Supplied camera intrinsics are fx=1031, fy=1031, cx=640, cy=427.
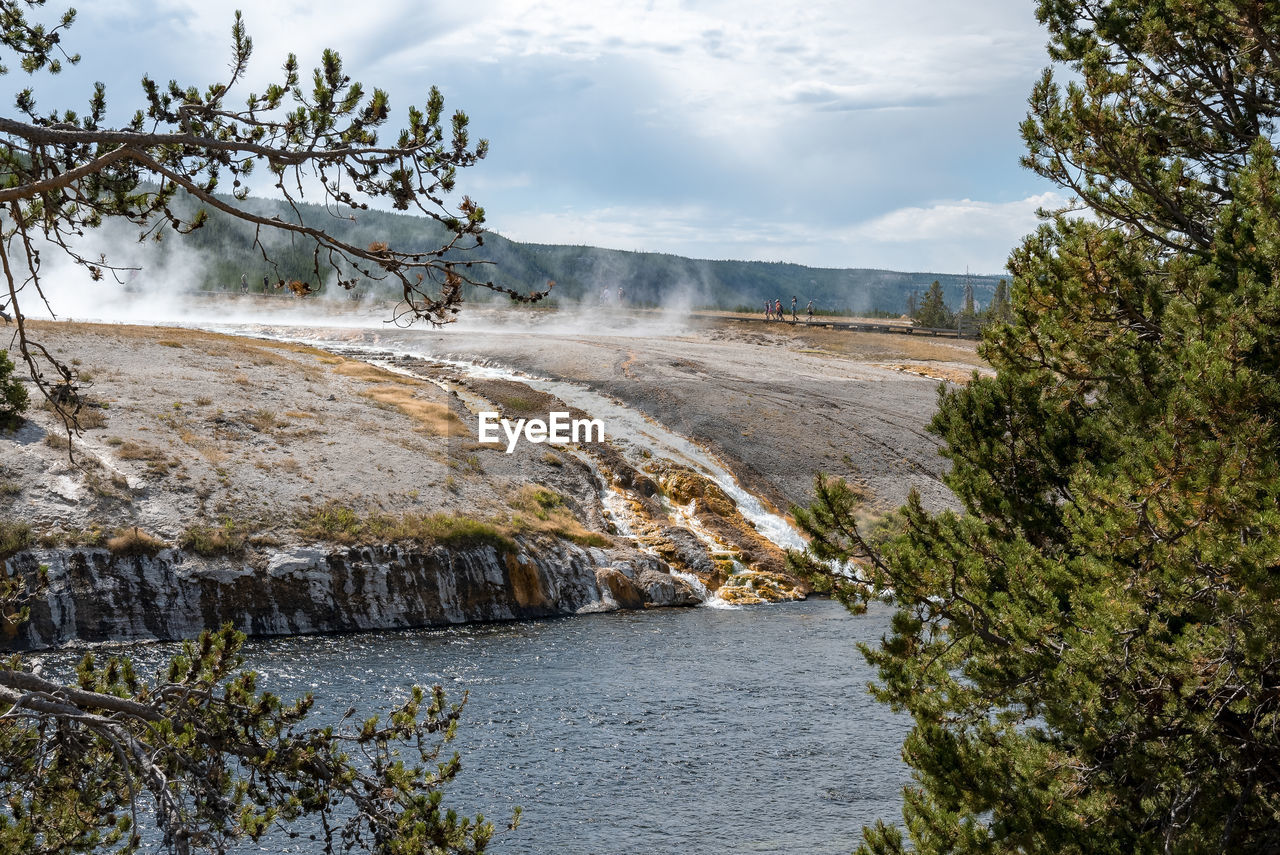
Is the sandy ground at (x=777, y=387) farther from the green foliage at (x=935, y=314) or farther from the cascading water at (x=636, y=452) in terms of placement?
the green foliage at (x=935, y=314)

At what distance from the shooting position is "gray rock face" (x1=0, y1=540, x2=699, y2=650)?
81.0ft

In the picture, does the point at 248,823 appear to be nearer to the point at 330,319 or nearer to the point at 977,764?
the point at 977,764

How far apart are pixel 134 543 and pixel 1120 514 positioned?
2498 cm

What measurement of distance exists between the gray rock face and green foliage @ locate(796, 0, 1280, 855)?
1803 cm

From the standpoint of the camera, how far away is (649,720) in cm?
2100

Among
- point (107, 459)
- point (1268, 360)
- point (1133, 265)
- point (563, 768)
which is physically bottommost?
point (563, 768)

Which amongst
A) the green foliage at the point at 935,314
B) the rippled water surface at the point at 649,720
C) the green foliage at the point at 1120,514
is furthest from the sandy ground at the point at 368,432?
the green foliage at the point at 935,314

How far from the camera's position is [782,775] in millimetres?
18406

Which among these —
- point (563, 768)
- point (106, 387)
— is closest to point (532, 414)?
point (106, 387)

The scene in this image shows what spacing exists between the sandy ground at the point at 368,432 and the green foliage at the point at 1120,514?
15664 mm

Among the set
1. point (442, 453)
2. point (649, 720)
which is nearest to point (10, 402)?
point (442, 453)

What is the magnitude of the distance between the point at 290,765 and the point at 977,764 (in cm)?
609

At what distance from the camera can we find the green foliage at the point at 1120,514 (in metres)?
7.16

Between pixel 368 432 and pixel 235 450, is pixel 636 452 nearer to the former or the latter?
pixel 368 432
